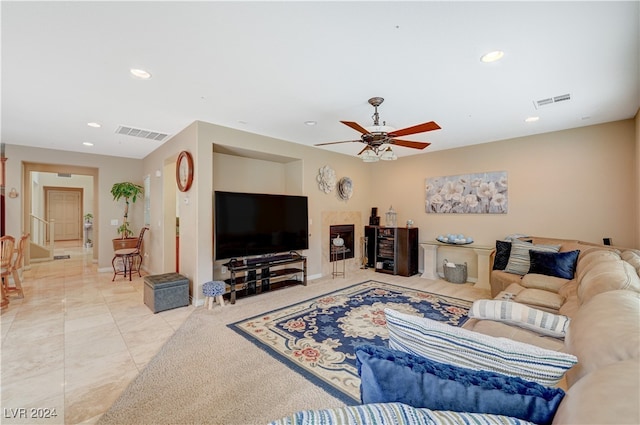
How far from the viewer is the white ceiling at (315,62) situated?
1.87 meters

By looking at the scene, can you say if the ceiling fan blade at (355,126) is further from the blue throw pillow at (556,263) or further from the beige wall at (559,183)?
the beige wall at (559,183)

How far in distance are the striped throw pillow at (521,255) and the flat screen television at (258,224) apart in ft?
10.6

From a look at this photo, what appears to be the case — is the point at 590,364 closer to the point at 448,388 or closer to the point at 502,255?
the point at 448,388

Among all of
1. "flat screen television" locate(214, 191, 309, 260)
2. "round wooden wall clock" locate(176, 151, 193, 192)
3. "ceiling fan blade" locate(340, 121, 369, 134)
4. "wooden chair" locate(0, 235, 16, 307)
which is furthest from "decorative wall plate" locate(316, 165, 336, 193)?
"wooden chair" locate(0, 235, 16, 307)

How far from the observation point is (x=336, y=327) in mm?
3223

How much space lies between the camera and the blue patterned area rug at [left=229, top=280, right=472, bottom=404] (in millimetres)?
2369

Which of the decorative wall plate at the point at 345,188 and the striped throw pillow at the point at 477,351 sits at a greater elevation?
the decorative wall plate at the point at 345,188

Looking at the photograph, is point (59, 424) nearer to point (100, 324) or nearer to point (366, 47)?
point (100, 324)

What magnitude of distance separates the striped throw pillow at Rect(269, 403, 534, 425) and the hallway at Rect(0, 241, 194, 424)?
2.06 meters

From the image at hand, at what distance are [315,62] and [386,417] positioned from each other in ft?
8.30

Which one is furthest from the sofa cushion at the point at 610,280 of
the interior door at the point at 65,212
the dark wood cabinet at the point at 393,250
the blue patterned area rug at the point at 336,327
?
the interior door at the point at 65,212

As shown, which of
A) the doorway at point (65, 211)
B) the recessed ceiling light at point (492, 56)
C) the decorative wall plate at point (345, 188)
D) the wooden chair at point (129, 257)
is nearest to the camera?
the recessed ceiling light at point (492, 56)

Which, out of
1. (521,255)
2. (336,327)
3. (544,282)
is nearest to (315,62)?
(336,327)

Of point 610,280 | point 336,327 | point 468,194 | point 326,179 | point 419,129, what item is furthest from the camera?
point 326,179
